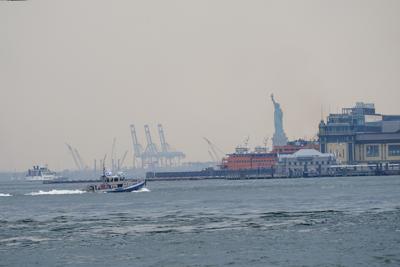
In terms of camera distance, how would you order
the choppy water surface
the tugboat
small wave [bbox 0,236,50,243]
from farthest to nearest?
1. the tugboat
2. small wave [bbox 0,236,50,243]
3. the choppy water surface

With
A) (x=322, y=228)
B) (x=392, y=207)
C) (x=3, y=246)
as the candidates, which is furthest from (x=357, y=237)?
(x=392, y=207)

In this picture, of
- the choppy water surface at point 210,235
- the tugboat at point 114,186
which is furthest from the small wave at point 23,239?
the tugboat at point 114,186

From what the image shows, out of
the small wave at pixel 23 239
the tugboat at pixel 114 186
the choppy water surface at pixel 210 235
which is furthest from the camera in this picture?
the tugboat at pixel 114 186

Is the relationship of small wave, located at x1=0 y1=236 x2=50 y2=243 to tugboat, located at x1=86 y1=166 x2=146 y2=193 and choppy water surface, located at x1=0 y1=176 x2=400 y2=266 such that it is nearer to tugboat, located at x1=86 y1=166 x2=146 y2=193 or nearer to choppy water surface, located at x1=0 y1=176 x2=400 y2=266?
choppy water surface, located at x1=0 y1=176 x2=400 y2=266

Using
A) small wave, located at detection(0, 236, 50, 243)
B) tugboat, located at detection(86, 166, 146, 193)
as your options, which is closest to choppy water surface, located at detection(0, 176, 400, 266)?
small wave, located at detection(0, 236, 50, 243)

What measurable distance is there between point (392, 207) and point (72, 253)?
44183 mm

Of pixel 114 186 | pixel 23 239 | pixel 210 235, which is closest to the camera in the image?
pixel 210 235

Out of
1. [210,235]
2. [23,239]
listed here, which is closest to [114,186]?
[23,239]

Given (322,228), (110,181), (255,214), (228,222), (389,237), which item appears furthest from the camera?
(110,181)

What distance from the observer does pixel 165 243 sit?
72875mm

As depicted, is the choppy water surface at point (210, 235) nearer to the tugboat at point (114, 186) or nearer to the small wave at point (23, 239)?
the small wave at point (23, 239)

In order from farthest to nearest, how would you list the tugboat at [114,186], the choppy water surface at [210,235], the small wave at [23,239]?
the tugboat at [114,186] < the small wave at [23,239] < the choppy water surface at [210,235]

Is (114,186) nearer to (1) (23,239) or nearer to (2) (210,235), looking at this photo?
(1) (23,239)

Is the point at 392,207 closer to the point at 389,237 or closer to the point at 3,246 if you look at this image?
the point at 389,237
